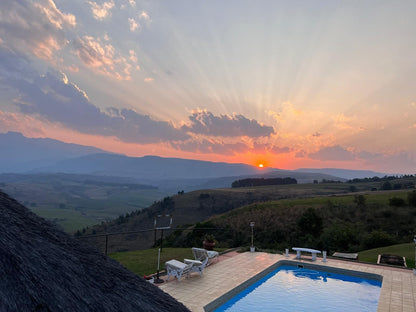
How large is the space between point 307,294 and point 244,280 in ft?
7.06

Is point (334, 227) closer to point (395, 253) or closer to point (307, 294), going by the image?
point (395, 253)

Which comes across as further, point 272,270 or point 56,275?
point 272,270

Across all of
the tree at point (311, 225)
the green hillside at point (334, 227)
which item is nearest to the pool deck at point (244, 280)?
the green hillside at point (334, 227)

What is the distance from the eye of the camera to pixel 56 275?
3.03 metres

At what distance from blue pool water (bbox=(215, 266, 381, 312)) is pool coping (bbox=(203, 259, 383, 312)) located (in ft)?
0.40

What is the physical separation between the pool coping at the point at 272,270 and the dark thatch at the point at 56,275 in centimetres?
367

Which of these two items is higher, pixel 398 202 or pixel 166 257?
pixel 398 202

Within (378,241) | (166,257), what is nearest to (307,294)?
(166,257)

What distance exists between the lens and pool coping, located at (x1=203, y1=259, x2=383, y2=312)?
6969 millimetres

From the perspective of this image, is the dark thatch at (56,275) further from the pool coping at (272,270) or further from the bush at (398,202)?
the bush at (398,202)

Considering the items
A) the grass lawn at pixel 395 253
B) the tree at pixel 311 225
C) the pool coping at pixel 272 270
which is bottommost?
the pool coping at pixel 272 270

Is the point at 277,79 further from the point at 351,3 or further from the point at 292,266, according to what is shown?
the point at 292,266

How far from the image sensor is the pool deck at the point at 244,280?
6.93m

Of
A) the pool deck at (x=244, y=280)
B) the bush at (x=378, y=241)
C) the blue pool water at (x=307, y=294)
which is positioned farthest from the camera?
the bush at (x=378, y=241)
